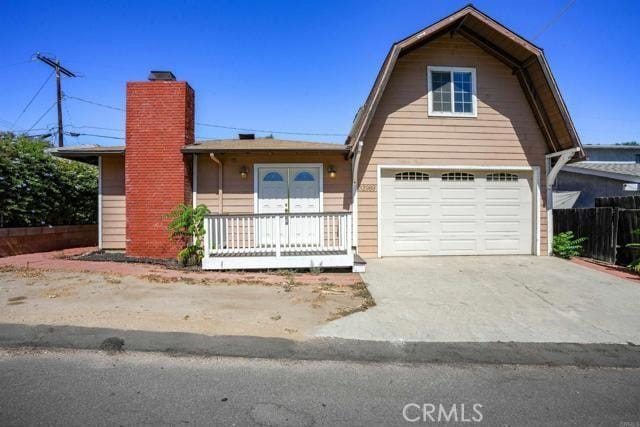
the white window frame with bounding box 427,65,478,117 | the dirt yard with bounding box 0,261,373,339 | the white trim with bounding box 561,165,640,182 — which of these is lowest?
the dirt yard with bounding box 0,261,373,339

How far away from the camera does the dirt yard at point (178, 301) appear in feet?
15.9

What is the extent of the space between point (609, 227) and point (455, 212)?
3811mm

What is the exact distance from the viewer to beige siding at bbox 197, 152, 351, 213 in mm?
9961

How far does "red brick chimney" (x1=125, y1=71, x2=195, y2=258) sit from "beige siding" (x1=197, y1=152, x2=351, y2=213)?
63cm

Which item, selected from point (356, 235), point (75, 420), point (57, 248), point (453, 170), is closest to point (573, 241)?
point (453, 170)

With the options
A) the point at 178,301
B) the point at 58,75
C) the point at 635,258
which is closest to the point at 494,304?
the point at 178,301

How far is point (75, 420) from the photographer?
2764 millimetres

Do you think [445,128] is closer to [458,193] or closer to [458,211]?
[458,193]

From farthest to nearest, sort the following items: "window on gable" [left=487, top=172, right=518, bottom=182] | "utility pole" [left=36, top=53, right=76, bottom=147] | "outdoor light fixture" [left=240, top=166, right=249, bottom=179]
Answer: "utility pole" [left=36, top=53, right=76, bottom=147]
"window on gable" [left=487, top=172, right=518, bottom=182]
"outdoor light fixture" [left=240, top=166, right=249, bottom=179]

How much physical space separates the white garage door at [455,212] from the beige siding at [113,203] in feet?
24.2

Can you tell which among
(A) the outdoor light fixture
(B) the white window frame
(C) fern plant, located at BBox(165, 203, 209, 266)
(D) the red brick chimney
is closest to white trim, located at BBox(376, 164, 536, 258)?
(B) the white window frame

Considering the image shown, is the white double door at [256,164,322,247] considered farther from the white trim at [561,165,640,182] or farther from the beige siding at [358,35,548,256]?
the white trim at [561,165,640,182]

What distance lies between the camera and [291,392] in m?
3.29

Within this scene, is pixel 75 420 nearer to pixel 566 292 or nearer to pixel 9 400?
pixel 9 400
